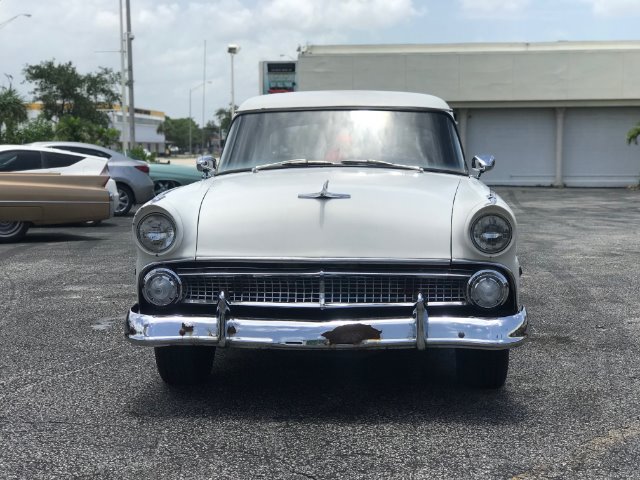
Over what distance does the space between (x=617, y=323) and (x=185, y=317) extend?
409cm

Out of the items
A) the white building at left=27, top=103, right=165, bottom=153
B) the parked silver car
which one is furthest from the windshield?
the white building at left=27, top=103, right=165, bottom=153

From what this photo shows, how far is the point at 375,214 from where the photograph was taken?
4.80 m

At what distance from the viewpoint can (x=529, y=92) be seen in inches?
1337

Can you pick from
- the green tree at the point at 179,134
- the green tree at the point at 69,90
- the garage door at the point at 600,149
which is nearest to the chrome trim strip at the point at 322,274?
the garage door at the point at 600,149

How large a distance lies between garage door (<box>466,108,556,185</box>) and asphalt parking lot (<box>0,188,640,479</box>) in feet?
90.6

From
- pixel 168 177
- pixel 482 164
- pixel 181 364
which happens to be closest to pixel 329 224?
pixel 181 364

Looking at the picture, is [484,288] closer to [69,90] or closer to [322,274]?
[322,274]

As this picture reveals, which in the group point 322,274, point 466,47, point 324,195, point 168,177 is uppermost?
point 466,47

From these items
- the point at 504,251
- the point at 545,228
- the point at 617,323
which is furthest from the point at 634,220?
the point at 504,251

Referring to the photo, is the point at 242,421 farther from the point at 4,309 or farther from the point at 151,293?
the point at 4,309

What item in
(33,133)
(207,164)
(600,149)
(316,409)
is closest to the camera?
(316,409)

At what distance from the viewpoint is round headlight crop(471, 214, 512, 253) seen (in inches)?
186

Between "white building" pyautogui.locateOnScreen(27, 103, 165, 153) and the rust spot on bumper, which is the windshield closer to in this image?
the rust spot on bumper

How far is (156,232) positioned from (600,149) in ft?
105
